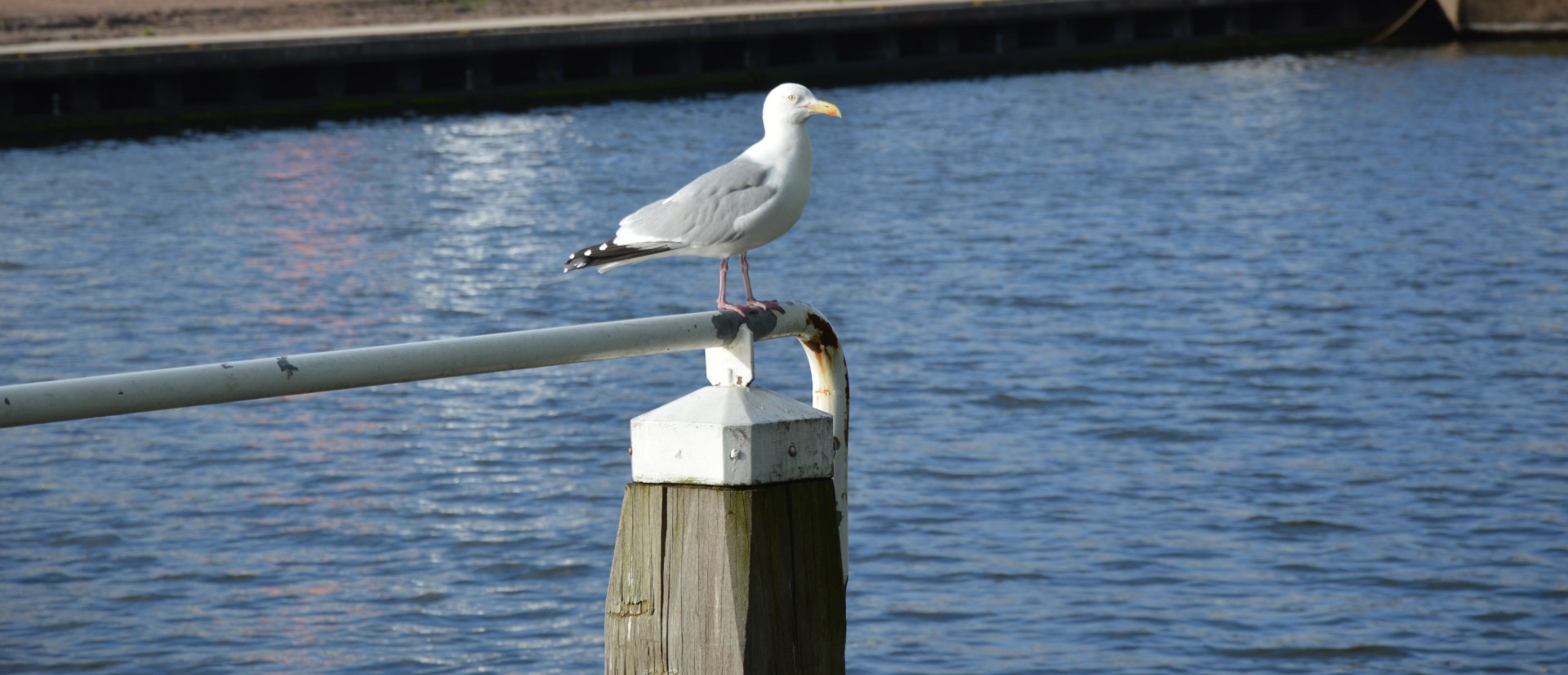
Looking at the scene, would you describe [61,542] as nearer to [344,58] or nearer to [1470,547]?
[1470,547]

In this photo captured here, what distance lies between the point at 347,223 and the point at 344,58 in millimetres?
10798

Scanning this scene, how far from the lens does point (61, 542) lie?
9.52 m

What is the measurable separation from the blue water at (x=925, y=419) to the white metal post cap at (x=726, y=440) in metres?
5.02

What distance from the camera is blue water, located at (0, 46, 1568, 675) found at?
26.5 feet

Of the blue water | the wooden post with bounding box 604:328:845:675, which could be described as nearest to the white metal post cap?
the wooden post with bounding box 604:328:845:675

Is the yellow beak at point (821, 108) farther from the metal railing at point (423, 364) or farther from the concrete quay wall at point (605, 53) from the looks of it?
the concrete quay wall at point (605, 53)

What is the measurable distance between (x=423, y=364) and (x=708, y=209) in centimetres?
150

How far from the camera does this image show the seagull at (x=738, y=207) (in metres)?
3.82

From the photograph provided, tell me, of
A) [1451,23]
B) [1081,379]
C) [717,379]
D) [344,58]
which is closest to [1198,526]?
[1081,379]

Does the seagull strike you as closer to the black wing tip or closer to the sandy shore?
the black wing tip

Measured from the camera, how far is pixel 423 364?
2410mm

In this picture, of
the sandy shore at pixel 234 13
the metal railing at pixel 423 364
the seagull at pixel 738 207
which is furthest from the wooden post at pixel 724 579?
the sandy shore at pixel 234 13

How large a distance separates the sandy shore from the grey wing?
31882 mm

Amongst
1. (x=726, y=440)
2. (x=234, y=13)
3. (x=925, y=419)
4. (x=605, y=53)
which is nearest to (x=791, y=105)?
(x=726, y=440)
